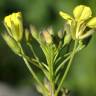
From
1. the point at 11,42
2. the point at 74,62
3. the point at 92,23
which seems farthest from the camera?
the point at 74,62

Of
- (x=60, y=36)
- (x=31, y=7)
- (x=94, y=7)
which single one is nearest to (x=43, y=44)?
(x=60, y=36)

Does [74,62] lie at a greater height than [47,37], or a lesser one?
lesser

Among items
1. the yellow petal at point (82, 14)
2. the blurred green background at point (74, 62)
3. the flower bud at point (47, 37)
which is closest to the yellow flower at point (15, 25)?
the flower bud at point (47, 37)

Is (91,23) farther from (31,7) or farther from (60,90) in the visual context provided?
(31,7)

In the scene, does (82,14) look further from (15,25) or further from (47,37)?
(15,25)

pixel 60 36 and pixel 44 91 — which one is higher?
pixel 60 36

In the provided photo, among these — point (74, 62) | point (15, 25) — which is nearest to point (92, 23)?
point (15, 25)

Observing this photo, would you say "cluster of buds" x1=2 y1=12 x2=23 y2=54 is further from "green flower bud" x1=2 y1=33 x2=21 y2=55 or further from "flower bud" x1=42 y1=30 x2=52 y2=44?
"flower bud" x1=42 y1=30 x2=52 y2=44
